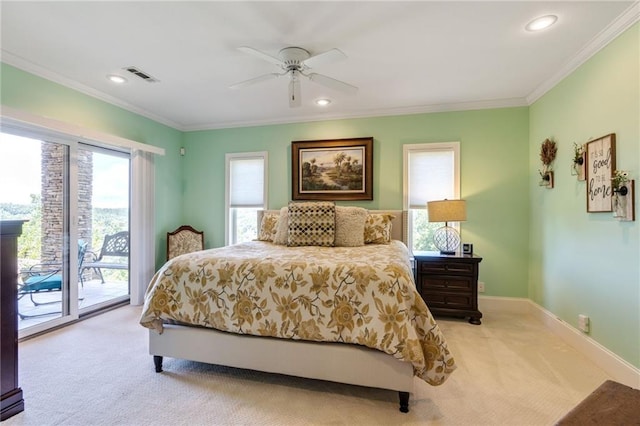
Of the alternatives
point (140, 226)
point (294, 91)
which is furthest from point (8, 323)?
point (294, 91)

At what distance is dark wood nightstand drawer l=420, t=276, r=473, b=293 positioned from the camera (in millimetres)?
3316

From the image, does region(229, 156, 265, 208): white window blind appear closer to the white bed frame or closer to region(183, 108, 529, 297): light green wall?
region(183, 108, 529, 297): light green wall

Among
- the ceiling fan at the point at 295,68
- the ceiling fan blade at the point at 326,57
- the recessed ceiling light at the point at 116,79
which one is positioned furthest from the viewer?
the recessed ceiling light at the point at 116,79

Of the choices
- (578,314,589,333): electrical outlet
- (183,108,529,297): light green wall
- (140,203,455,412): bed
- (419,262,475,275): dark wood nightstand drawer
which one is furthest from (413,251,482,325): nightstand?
(140,203,455,412): bed

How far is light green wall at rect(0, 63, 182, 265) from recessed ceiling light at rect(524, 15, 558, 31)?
14.2 feet

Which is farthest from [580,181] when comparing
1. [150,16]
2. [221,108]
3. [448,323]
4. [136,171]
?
[136,171]

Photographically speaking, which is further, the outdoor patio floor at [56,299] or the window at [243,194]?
the window at [243,194]

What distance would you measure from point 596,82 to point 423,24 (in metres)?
1.57

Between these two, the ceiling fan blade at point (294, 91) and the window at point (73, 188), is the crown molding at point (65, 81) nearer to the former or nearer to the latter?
the window at point (73, 188)

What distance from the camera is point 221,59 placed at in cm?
269

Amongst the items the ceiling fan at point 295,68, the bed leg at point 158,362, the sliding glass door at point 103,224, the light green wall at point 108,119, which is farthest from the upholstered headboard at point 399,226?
the sliding glass door at point 103,224

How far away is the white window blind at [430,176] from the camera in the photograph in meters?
3.85

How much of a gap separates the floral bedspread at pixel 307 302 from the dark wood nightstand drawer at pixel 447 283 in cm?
158

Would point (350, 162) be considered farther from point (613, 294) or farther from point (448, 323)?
point (613, 294)
